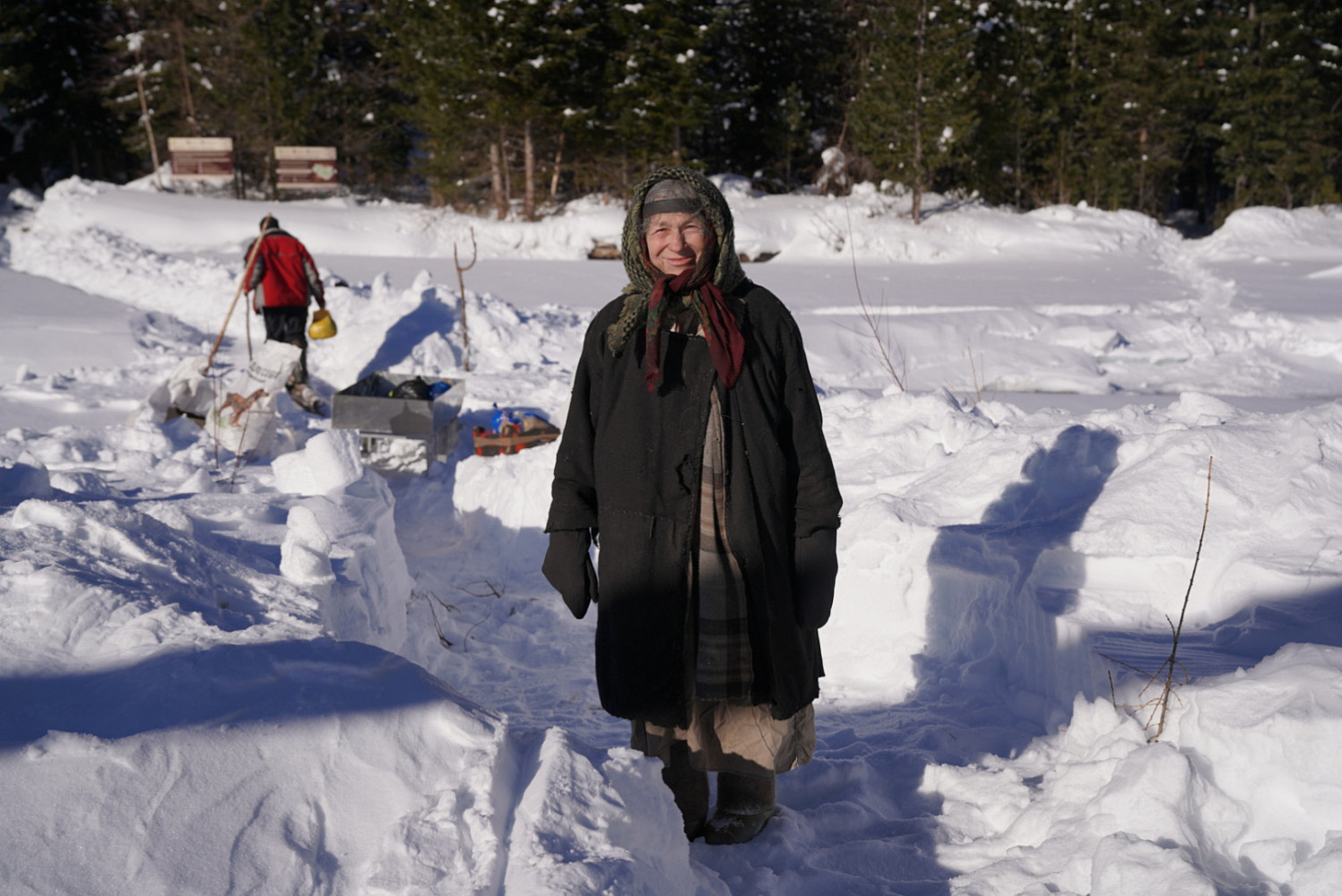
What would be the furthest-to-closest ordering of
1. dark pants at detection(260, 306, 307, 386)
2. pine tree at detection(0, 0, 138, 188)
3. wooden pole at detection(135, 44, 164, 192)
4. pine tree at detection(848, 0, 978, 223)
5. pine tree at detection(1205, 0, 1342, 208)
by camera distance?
pine tree at detection(0, 0, 138, 188)
wooden pole at detection(135, 44, 164, 192)
pine tree at detection(1205, 0, 1342, 208)
pine tree at detection(848, 0, 978, 223)
dark pants at detection(260, 306, 307, 386)

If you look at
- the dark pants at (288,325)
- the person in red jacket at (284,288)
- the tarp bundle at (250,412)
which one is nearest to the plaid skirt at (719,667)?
the tarp bundle at (250,412)

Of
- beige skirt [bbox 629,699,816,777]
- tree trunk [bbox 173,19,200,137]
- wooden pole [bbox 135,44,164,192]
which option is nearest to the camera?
beige skirt [bbox 629,699,816,777]

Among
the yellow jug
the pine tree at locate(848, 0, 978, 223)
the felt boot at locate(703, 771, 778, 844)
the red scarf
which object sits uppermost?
the pine tree at locate(848, 0, 978, 223)

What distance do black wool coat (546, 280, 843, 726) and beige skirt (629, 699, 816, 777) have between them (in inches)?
4.0

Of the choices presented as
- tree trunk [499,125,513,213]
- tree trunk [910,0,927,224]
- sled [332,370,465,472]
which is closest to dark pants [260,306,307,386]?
sled [332,370,465,472]

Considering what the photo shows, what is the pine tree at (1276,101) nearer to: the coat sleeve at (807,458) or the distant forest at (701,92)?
the distant forest at (701,92)

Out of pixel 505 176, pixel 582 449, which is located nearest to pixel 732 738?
pixel 582 449

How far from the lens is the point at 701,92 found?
2016cm

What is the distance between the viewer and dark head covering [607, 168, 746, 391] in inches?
77.7

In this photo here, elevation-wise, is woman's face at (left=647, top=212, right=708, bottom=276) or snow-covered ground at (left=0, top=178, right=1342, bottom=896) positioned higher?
woman's face at (left=647, top=212, right=708, bottom=276)

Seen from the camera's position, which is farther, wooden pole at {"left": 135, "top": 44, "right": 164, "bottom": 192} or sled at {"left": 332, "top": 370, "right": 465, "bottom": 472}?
wooden pole at {"left": 135, "top": 44, "right": 164, "bottom": 192}

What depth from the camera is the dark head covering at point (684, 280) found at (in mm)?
1974

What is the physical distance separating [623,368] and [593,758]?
34.3 inches

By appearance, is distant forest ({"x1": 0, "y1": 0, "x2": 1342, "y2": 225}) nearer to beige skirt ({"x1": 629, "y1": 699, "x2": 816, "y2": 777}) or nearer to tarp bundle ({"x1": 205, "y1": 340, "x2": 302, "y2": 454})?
tarp bundle ({"x1": 205, "y1": 340, "x2": 302, "y2": 454})
